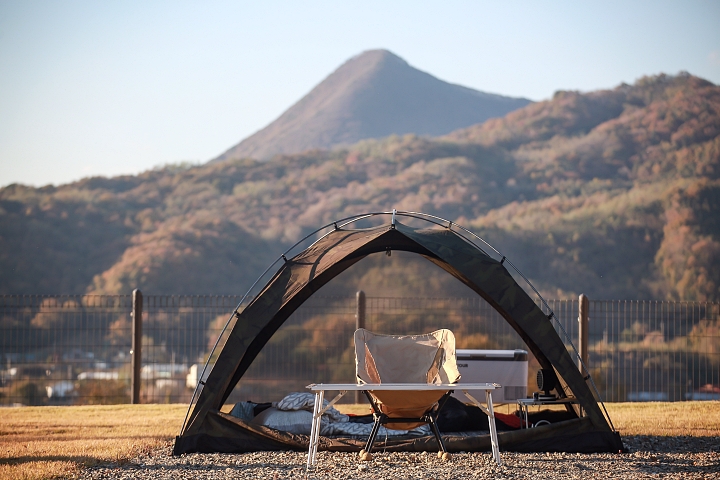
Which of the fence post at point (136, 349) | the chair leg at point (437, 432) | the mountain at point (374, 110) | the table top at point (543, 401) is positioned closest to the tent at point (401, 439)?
the table top at point (543, 401)

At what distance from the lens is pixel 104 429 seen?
7.23m

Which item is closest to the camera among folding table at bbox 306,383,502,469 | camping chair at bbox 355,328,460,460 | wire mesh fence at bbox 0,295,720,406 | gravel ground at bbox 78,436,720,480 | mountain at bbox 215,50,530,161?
gravel ground at bbox 78,436,720,480

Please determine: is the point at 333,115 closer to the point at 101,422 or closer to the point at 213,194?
the point at 213,194

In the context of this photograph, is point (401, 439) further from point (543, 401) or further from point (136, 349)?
point (136, 349)

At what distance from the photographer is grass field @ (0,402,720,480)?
18.1 feet

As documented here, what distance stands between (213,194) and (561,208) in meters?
16.3

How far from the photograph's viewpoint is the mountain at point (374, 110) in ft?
169

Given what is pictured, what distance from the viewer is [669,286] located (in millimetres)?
32812

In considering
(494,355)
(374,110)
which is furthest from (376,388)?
(374,110)

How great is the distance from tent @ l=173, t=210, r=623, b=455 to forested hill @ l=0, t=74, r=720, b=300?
2132cm

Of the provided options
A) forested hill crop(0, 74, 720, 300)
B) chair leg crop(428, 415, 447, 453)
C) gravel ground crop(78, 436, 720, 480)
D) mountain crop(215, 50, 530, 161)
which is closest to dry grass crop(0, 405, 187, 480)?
gravel ground crop(78, 436, 720, 480)

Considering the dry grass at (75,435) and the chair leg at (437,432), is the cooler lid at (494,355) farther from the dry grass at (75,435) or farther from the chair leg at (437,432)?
the dry grass at (75,435)

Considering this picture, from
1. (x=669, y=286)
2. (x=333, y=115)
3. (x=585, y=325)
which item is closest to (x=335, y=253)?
(x=585, y=325)

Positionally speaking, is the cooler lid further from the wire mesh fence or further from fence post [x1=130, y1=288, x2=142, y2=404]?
fence post [x1=130, y1=288, x2=142, y2=404]
